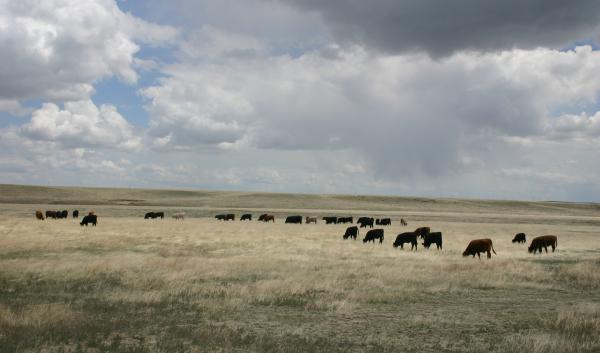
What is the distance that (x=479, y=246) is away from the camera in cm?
2222

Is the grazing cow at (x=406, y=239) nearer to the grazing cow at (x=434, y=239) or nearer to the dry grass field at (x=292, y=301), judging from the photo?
the grazing cow at (x=434, y=239)

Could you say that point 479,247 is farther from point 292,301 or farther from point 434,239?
point 292,301

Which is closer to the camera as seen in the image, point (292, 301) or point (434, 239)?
point (292, 301)

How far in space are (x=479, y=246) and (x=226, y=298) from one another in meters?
13.9

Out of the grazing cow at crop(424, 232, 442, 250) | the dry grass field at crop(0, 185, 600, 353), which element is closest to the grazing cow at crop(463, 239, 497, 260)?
the dry grass field at crop(0, 185, 600, 353)

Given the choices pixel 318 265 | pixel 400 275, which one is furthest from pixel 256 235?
pixel 400 275

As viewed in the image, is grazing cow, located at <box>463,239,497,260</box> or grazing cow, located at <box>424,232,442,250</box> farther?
grazing cow, located at <box>424,232,442,250</box>

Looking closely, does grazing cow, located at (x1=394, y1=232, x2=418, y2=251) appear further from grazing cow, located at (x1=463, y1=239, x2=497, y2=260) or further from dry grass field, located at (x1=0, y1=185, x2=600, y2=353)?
grazing cow, located at (x1=463, y1=239, x2=497, y2=260)

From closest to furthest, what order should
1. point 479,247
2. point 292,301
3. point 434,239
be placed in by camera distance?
1. point 292,301
2. point 479,247
3. point 434,239

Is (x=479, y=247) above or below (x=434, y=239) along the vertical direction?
above

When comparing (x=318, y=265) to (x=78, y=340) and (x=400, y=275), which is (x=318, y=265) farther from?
(x=78, y=340)

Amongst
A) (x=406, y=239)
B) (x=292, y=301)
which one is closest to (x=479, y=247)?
(x=406, y=239)

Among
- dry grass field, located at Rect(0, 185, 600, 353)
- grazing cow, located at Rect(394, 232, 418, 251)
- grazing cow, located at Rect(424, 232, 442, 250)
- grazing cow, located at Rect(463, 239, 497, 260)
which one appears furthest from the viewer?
grazing cow, located at Rect(424, 232, 442, 250)

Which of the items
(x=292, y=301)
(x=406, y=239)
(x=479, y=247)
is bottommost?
(x=292, y=301)
